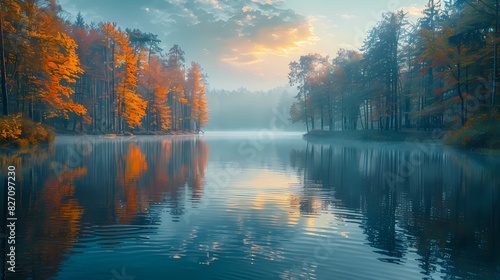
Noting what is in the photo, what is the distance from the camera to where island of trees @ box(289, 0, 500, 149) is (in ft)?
110

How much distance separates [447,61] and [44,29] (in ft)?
135

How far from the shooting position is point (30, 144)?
2930 centimetres

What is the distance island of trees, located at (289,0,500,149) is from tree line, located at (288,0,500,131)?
0.28 ft

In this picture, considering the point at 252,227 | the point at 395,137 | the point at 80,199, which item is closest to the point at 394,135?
the point at 395,137

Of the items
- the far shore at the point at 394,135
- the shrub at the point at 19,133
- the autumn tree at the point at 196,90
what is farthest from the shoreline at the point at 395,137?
the shrub at the point at 19,133

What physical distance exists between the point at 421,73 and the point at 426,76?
6636 mm

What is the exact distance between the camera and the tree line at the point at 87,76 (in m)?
33.8

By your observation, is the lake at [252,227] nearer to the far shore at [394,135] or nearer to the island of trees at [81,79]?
the island of trees at [81,79]

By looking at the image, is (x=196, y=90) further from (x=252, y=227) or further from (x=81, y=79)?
(x=252, y=227)

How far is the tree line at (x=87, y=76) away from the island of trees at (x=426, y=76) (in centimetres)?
2680

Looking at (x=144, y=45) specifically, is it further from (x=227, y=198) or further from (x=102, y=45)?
(x=227, y=198)

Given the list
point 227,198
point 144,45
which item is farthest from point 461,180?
point 144,45

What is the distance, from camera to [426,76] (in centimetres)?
5628

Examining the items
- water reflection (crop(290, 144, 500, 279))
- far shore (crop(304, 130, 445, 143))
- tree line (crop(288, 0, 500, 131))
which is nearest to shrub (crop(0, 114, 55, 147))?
water reflection (crop(290, 144, 500, 279))
